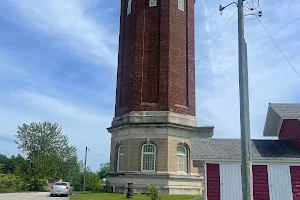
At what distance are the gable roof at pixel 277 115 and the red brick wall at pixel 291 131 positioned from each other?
357 millimetres

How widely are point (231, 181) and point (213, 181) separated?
84 centimetres

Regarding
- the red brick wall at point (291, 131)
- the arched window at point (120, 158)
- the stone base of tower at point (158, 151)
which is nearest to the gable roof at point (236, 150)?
the red brick wall at point (291, 131)

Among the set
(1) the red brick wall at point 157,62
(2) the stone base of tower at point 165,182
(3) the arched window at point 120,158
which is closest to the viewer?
(2) the stone base of tower at point 165,182

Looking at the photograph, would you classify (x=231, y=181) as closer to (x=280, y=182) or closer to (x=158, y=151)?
(x=280, y=182)

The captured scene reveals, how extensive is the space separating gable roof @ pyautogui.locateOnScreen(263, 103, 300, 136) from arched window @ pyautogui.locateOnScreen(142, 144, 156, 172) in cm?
1025

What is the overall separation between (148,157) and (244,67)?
19131 mm

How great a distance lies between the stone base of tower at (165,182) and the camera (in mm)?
26047

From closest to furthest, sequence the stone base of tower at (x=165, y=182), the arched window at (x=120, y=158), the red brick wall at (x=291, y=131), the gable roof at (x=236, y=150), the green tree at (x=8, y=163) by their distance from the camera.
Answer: the gable roof at (x=236, y=150) → the red brick wall at (x=291, y=131) → the stone base of tower at (x=165, y=182) → the arched window at (x=120, y=158) → the green tree at (x=8, y=163)

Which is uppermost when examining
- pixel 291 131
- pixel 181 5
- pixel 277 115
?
pixel 181 5

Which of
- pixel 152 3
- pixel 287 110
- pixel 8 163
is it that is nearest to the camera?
pixel 287 110

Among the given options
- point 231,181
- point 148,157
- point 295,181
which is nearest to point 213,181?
point 231,181

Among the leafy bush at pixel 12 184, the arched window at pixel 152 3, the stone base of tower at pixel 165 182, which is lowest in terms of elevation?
the leafy bush at pixel 12 184

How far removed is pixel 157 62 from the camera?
29.6 metres

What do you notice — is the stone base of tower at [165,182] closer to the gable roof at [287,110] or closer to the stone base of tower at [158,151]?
the stone base of tower at [158,151]
